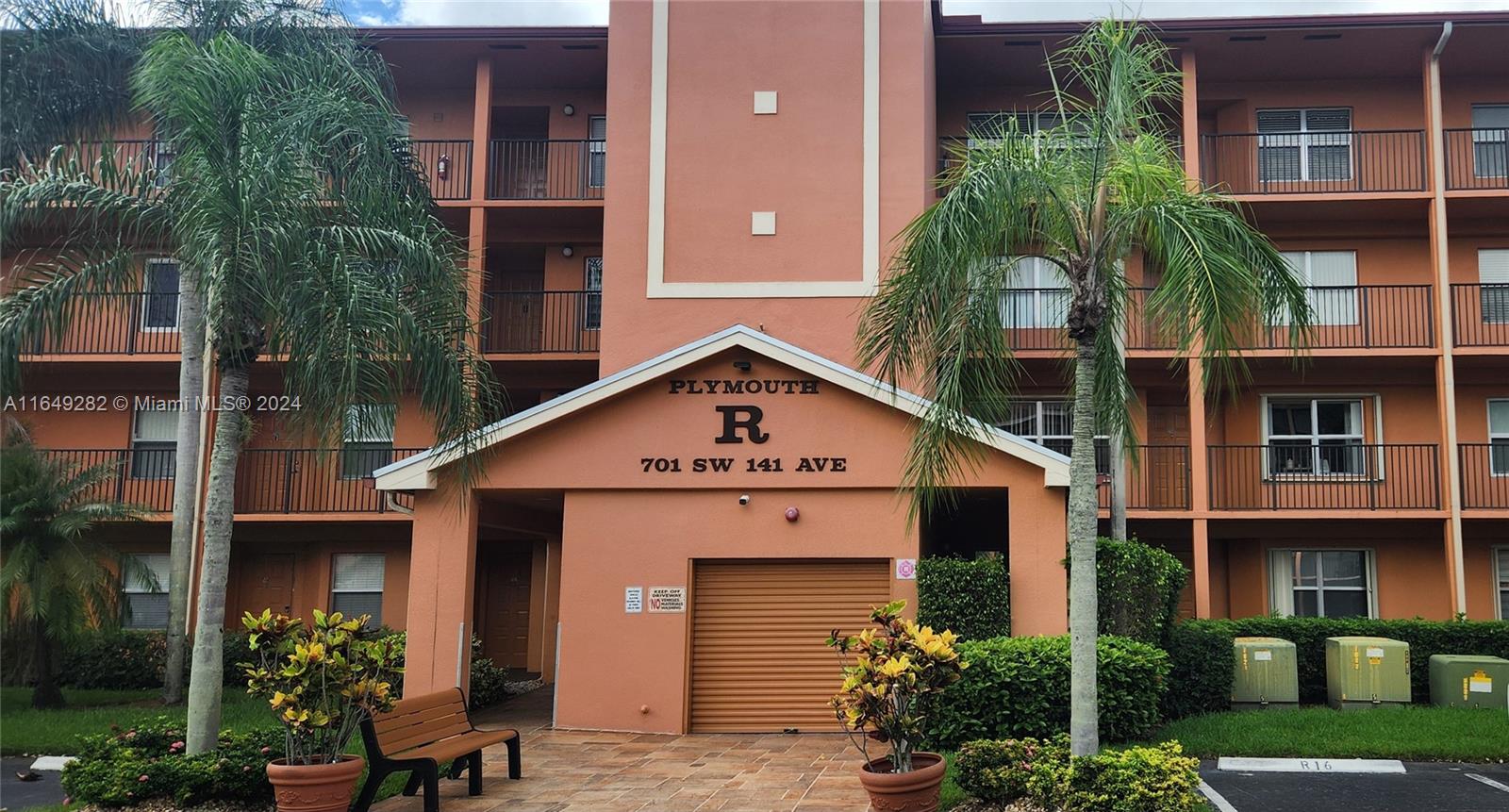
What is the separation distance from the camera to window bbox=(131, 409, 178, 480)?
21.4 metres

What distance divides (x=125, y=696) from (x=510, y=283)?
9842mm

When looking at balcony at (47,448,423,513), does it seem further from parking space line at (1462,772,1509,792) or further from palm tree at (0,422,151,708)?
parking space line at (1462,772,1509,792)

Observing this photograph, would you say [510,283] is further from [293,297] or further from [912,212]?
[293,297]

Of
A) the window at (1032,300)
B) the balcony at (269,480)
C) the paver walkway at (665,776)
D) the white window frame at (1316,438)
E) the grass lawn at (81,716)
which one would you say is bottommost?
the grass lawn at (81,716)

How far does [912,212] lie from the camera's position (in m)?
18.0

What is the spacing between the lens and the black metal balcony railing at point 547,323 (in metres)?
21.1

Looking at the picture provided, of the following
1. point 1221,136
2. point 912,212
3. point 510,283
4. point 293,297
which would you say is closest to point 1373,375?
point 1221,136

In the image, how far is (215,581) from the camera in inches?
406

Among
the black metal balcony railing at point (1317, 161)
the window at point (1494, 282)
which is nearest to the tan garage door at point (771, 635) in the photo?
the black metal balcony railing at point (1317, 161)

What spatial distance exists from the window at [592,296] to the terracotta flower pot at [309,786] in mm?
13044

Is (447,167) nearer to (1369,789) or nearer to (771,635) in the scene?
(771,635)

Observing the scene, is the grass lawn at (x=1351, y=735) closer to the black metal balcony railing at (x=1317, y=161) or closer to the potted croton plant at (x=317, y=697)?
the potted croton plant at (x=317, y=697)

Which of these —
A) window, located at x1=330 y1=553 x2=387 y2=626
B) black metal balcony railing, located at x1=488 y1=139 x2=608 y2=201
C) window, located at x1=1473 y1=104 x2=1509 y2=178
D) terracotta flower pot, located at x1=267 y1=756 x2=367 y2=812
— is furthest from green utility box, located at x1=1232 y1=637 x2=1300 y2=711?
window, located at x1=330 y1=553 x2=387 y2=626

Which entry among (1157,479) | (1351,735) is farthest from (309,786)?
(1157,479)
